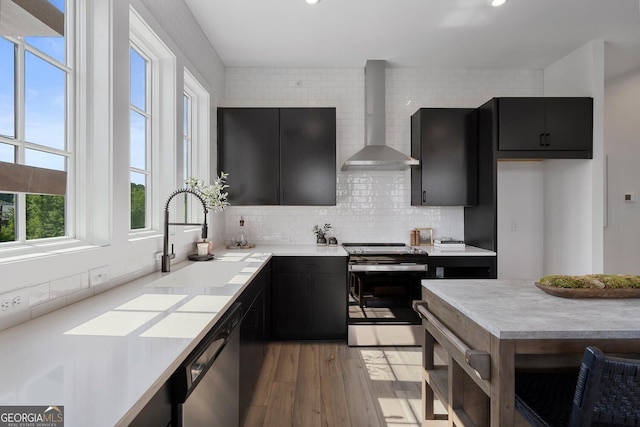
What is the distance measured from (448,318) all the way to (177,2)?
2878mm

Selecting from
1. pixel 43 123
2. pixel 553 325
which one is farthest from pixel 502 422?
pixel 43 123

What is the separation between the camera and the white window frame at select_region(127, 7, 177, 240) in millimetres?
2637

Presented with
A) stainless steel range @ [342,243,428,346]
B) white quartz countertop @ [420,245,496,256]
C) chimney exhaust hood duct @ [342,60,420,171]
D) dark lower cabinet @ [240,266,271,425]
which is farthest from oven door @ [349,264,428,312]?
chimney exhaust hood duct @ [342,60,420,171]

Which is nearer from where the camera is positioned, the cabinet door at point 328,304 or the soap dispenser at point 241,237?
the cabinet door at point 328,304

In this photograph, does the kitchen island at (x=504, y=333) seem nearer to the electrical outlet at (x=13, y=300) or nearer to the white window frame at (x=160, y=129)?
the electrical outlet at (x=13, y=300)

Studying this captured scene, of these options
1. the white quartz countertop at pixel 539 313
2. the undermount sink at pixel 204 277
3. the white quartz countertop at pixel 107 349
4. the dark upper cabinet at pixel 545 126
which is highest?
the dark upper cabinet at pixel 545 126

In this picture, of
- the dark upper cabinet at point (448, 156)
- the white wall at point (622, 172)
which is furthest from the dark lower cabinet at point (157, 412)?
the white wall at point (622, 172)

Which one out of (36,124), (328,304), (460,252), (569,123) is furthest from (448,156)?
(36,124)

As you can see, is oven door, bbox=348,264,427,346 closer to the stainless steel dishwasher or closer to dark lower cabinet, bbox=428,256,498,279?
dark lower cabinet, bbox=428,256,498,279

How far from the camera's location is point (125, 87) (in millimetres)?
1989

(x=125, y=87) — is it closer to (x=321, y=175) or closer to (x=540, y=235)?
(x=321, y=175)

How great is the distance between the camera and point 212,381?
1379 mm

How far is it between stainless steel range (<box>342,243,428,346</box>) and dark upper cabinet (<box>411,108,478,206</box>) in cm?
86

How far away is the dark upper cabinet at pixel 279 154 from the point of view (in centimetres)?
387
